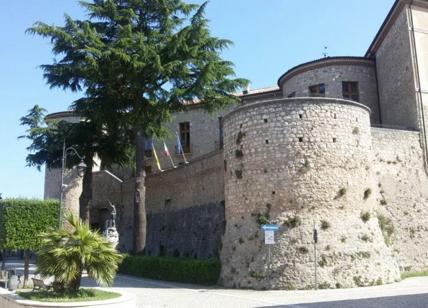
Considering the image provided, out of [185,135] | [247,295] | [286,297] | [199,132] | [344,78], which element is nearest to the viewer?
[286,297]

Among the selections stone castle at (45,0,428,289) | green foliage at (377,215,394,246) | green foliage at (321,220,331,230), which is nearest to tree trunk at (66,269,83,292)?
stone castle at (45,0,428,289)

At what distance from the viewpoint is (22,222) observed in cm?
1905

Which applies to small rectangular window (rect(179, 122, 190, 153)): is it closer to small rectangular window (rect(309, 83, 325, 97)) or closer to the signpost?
small rectangular window (rect(309, 83, 325, 97))

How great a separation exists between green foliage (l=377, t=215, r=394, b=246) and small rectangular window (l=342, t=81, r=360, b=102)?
8.06 metres

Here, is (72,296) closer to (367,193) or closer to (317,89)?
(367,193)

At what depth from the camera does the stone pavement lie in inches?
535

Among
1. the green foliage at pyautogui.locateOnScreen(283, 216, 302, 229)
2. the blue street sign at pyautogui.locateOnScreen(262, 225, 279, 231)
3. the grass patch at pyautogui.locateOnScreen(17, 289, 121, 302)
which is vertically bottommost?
the grass patch at pyautogui.locateOnScreen(17, 289, 121, 302)

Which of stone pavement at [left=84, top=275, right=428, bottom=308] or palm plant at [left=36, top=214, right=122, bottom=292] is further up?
palm plant at [left=36, top=214, right=122, bottom=292]

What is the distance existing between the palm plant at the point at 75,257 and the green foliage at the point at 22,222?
7.19 m

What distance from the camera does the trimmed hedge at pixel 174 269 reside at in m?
19.2

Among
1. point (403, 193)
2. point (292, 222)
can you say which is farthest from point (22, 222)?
point (403, 193)

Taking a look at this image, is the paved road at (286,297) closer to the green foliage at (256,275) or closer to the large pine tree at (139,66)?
the green foliage at (256,275)

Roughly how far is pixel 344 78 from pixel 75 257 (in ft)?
64.1

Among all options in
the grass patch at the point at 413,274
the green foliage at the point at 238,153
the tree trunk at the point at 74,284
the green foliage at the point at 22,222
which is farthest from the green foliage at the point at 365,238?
the green foliage at the point at 22,222
